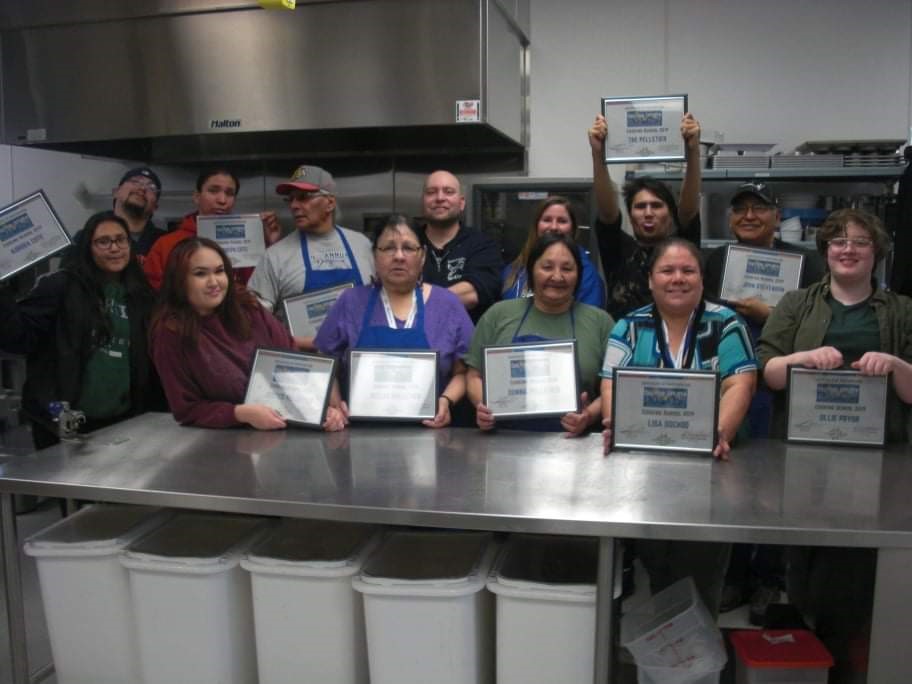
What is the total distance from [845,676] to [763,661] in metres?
0.19

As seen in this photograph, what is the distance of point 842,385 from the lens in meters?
2.09

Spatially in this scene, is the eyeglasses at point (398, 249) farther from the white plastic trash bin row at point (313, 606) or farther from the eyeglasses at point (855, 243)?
the eyeglasses at point (855, 243)

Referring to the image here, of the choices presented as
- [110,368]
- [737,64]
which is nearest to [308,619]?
[110,368]

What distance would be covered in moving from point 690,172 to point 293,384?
1.54 m

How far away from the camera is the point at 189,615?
6.33ft

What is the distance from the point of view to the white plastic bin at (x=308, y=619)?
1884mm

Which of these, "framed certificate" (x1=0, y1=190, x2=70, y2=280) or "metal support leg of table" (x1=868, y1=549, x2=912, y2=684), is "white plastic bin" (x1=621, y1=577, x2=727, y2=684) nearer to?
"metal support leg of table" (x1=868, y1=549, x2=912, y2=684)

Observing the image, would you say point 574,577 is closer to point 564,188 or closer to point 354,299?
point 354,299

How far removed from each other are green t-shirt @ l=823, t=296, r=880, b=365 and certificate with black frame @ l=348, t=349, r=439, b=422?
1.11m

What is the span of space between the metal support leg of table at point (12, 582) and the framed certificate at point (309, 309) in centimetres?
109

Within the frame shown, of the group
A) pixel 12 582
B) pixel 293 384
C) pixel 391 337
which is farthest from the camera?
pixel 391 337

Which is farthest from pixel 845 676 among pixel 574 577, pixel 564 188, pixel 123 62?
pixel 123 62

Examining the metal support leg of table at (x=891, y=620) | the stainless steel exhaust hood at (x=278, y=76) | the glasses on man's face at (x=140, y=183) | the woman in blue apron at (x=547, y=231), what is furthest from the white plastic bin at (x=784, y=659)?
the glasses on man's face at (x=140, y=183)

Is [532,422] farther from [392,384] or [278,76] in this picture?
[278,76]
